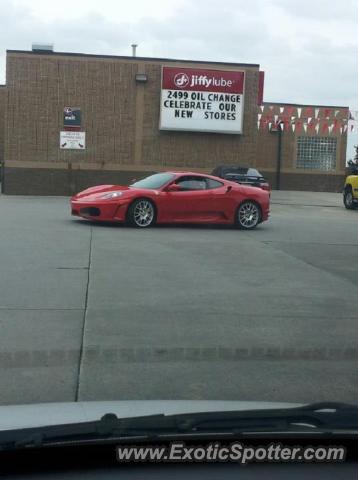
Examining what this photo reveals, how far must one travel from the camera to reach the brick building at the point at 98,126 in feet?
101

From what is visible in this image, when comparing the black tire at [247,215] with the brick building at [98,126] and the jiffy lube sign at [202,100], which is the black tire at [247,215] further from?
the brick building at [98,126]

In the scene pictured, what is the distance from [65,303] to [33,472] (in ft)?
20.0

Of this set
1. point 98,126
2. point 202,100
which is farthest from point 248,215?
point 98,126

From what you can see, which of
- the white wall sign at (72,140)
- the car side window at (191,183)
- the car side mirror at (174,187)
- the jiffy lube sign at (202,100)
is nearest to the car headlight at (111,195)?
the car side mirror at (174,187)

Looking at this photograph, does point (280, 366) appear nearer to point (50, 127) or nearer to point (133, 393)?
point (133, 393)

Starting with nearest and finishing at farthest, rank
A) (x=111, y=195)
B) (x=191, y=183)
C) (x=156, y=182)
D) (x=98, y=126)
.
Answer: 1. (x=111, y=195)
2. (x=156, y=182)
3. (x=191, y=183)
4. (x=98, y=126)

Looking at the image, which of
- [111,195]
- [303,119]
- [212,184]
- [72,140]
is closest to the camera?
[111,195]

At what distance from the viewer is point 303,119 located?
41000 millimetres

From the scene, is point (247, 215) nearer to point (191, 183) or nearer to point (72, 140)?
point (191, 183)

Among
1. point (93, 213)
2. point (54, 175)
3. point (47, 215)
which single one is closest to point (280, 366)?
point (93, 213)

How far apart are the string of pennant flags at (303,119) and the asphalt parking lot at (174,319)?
27574 mm

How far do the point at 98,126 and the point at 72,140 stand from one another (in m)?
1.23

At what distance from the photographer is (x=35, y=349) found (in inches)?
263

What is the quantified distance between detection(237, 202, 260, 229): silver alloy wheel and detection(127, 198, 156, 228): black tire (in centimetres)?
211
